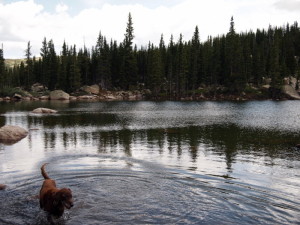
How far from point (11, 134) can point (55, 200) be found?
19.8m

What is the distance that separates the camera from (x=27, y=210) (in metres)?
9.77

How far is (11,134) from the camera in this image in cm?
2594

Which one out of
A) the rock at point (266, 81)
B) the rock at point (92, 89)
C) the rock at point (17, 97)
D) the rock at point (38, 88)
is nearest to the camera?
the rock at point (17, 97)

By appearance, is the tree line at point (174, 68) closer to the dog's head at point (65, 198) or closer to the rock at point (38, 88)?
the rock at point (38, 88)

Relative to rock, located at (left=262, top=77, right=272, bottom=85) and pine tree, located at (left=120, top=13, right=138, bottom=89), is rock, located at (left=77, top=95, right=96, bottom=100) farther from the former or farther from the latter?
rock, located at (left=262, top=77, right=272, bottom=85)

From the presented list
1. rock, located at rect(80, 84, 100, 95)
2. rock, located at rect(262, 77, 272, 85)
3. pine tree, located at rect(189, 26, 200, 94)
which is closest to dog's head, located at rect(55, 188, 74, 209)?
pine tree, located at rect(189, 26, 200, 94)

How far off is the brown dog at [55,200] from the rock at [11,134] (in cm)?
1733

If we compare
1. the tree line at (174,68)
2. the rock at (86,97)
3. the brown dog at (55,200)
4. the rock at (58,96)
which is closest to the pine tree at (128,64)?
the tree line at (174,68)

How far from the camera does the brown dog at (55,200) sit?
8195 mm

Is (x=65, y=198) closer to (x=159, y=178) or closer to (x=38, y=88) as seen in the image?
(x=159, y=178)

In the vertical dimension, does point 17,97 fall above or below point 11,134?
above

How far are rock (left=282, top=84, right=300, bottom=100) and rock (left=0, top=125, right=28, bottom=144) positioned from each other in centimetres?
8495

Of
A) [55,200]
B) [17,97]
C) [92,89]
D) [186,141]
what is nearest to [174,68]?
[92,89]

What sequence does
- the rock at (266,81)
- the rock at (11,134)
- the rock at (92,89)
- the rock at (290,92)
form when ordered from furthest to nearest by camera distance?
1. the rock at (92,89)
2. the rock at (266,81)
3. the rock at (290,92)
4. the rock at (11,134)
